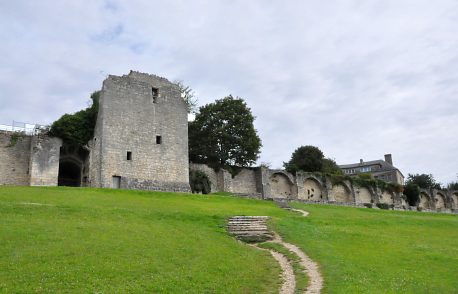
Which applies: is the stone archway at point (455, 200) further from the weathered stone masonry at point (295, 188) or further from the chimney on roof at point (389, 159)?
the chimney on roof at point (389, 159)

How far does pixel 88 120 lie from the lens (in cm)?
3856

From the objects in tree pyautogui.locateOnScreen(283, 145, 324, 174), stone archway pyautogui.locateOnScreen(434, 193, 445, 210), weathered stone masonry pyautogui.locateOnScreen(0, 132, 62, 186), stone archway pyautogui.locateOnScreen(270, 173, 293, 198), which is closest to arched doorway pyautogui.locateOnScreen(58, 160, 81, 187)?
weathered stone masonry pyautogui.locateOnScreen(0, 132, 62, 186)

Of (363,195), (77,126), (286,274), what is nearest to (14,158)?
(77,126)

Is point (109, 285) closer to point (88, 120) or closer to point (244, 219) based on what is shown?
point (244, 219)

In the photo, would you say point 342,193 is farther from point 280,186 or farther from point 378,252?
point 378,252

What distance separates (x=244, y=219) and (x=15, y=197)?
1157 cm

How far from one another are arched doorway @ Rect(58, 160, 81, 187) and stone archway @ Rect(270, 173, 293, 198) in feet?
65.4

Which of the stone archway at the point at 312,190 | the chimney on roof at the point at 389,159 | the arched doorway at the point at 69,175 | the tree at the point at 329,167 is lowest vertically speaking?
the stone archway at the point at 312,190

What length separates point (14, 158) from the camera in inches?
1393

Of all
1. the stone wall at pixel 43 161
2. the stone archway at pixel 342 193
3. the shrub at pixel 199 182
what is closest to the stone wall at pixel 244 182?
the shrub at pixel 199 182

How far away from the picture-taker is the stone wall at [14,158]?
34.9 metres

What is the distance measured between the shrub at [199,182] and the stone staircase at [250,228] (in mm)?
17232

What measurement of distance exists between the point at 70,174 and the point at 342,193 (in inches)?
1232

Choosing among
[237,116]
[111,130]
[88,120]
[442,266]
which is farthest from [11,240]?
[237,116]
